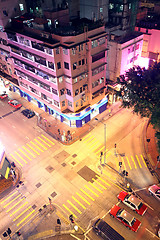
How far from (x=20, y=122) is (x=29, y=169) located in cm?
1755

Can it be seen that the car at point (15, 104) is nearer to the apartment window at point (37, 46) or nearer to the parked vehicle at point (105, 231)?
the apartment window at point (37, 46)

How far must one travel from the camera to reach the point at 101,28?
4250 cm

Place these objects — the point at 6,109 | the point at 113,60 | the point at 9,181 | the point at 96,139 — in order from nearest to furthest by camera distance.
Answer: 1. the point at 9,181
2. the point at 96,139
3. the point at 113,60
4. the point at 6,109

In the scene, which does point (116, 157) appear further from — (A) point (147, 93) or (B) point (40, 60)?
(B) point (40, 60)

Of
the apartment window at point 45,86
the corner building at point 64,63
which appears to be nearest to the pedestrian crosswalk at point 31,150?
the corner building at point 64,63

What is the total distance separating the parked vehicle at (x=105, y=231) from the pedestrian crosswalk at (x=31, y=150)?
2071 cm

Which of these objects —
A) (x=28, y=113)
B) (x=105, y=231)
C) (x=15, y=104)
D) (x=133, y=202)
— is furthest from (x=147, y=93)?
(x=15, y=104)

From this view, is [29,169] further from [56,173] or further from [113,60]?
[113,60]

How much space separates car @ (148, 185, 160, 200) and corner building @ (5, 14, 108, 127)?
22.9m

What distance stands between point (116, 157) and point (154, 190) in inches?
421

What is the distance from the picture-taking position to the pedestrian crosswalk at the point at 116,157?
41.2 metres

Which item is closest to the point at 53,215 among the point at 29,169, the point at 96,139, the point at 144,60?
the point at 29,169

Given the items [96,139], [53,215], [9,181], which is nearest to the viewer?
[53,215]

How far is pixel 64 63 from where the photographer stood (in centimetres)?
4134
